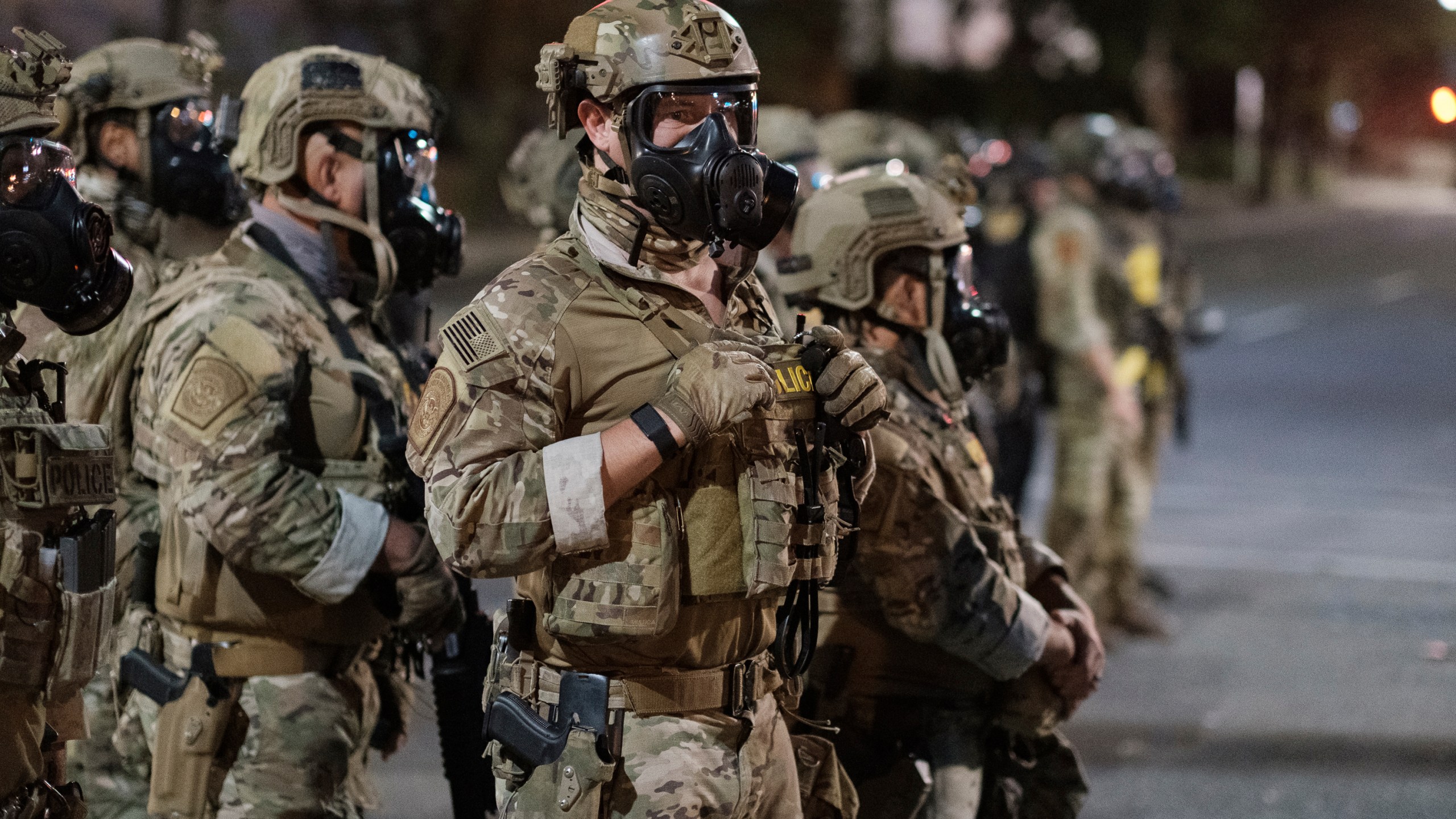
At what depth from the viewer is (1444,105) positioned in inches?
399

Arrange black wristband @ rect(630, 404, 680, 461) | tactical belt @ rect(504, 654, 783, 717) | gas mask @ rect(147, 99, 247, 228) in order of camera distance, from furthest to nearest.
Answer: gas mask @ rect(147, 99, 247, 228)
tactical belt @ rect(504, 654, 783, 717)
black wristband @ rect(630, 404, 680, 461)

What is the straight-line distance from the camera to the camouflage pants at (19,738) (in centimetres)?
311

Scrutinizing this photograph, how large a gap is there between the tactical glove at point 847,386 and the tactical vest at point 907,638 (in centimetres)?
107

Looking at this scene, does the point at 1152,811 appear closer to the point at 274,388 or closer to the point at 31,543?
the point at 274,388

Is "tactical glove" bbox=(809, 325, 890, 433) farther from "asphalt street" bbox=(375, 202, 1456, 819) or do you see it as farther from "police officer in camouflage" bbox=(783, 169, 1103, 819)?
"asphalt street" bbox=(375, 202, 1456, 819)

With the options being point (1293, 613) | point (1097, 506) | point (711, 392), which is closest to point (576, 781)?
point (711, 392)

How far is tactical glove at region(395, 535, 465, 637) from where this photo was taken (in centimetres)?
393

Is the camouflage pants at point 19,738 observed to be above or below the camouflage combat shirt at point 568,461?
below

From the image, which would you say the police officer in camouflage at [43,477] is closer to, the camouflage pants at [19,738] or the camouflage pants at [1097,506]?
the camouflage pants at [19,738]

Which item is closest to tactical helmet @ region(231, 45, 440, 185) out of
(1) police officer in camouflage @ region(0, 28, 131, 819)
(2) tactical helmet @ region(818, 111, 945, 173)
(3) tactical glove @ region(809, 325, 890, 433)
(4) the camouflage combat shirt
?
(1) police officer in camouflage @ region(0, 28, 131, 819)

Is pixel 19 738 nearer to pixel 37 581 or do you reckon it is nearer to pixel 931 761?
pixel 37 581

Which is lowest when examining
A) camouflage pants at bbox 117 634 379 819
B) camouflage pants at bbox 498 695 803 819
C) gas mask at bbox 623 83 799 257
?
camouflage pants at bbox 117 634 379 819

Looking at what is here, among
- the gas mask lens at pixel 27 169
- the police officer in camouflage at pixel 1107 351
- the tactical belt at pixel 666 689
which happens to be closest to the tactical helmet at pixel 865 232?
the tactical belt at pixel 666 689

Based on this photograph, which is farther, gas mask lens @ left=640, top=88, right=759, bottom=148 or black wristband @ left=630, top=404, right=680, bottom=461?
gas mask lens @ left=640, top=88, right=759, bottom=148
